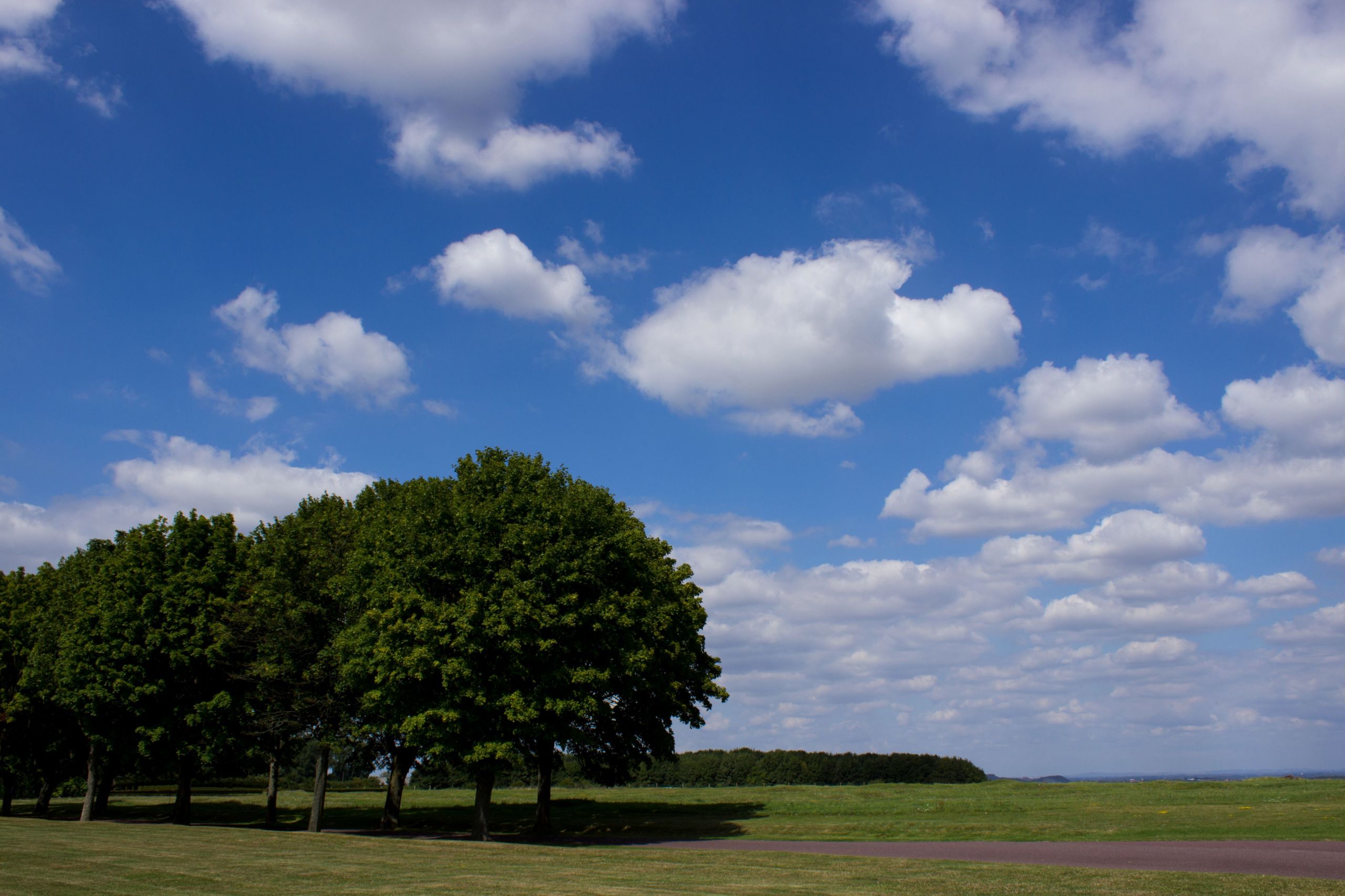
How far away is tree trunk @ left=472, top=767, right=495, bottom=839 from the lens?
1308 inches

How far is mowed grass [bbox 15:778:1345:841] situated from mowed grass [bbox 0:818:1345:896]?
411 inches

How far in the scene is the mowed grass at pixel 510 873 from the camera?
54.9 feet

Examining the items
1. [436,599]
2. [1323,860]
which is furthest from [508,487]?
[1323,860]

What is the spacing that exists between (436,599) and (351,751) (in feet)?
42.3

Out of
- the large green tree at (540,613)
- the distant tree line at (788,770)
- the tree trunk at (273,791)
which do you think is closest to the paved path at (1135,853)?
the large green tree at (540,613)

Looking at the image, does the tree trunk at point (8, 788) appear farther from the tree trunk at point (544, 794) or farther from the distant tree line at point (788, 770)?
the distant tree line at point (788, 770)

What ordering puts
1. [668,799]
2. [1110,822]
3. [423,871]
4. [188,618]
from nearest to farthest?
[423,871] → [1110,822] → [188,618] → [668,799]

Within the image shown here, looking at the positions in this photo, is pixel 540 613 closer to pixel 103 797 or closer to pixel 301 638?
pixel 301 638

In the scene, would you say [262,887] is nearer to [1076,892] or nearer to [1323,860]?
[1076,892]

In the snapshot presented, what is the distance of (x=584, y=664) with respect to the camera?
33.0 meters

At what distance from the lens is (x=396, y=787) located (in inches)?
1684

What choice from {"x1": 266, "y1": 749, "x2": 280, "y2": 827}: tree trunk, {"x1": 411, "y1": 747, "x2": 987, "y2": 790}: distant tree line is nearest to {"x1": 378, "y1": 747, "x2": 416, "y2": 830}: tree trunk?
{"x1": 266, "y1": 749, "x2": 280, "y2": 827}: tree trunk

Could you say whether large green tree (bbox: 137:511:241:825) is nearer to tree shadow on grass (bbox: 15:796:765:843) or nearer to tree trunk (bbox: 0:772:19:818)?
tree shadow on grass (bbox: 15:796:765:843)

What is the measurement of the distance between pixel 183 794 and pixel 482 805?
19.8 metres
